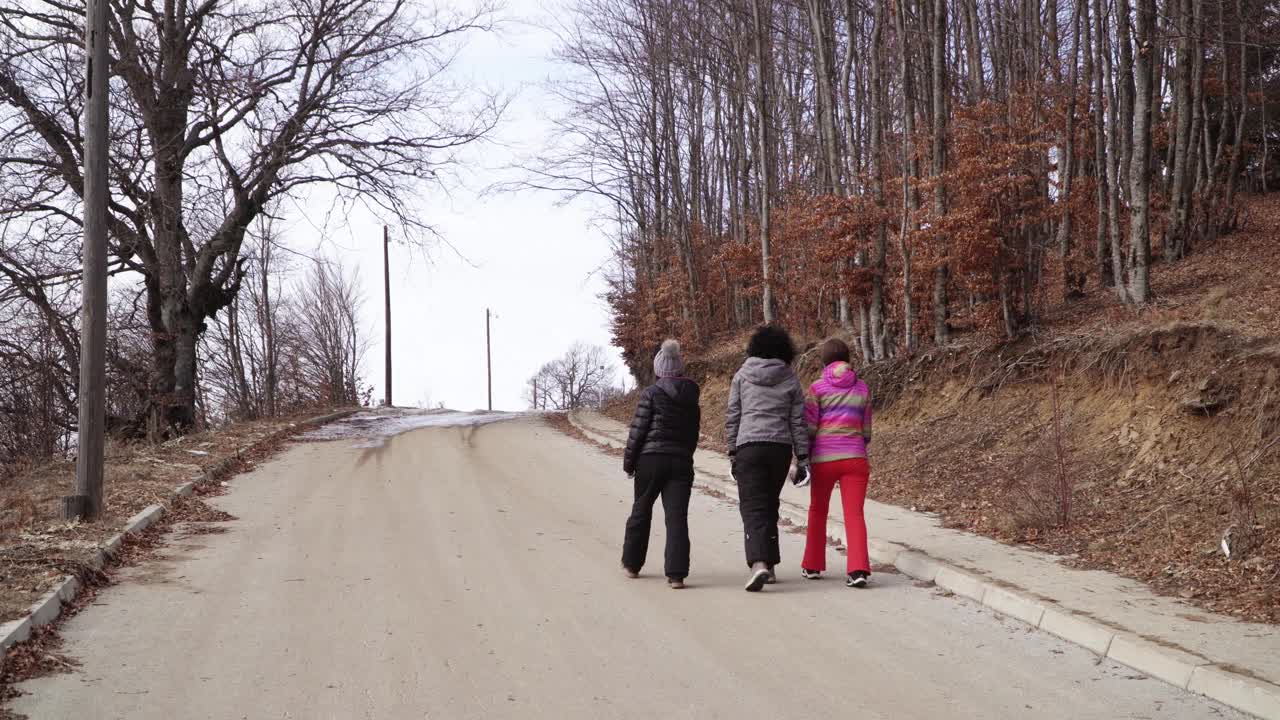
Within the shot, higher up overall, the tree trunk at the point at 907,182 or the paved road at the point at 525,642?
the tree trunk at the point at 907,182

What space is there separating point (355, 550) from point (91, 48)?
602cm

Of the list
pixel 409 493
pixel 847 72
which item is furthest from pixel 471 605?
pixel 847 72

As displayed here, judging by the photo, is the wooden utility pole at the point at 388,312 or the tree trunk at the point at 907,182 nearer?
the tree trunk at the point at 907,182

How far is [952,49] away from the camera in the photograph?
101 ft

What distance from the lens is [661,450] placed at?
862cm

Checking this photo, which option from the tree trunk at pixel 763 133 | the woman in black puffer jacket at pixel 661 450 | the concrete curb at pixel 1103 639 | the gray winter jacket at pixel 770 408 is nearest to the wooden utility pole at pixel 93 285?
the woman in black puffer jacket at pixel 661 450

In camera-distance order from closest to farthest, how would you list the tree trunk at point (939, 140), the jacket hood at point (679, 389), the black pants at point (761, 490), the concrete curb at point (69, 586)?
the concrete curb at point (69, 586) → the black pants at point (761, 490) → the jacket hood at point (679, 389) → the tree trunk at point (939, 140)

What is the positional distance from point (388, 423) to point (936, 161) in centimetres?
1737

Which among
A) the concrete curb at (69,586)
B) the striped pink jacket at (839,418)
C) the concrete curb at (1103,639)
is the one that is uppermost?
the striped pink jacket at (839,418)

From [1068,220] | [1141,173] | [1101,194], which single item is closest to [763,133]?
[1068,220]

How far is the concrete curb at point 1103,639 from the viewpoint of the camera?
512 centimetres

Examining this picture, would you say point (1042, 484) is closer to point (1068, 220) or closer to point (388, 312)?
point (1068, 220)

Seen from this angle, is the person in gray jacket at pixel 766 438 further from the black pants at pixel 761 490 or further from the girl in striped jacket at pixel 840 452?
the girl in striped jacket at pixel 840 452

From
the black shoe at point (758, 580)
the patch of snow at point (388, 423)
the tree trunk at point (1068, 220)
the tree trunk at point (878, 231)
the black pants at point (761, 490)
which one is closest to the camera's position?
the black shoe at point (758, 580)
